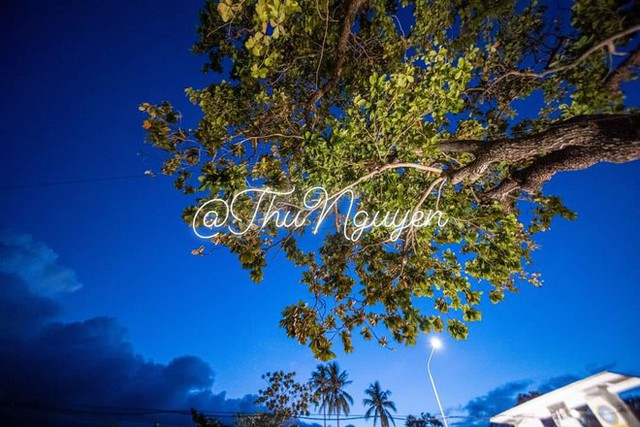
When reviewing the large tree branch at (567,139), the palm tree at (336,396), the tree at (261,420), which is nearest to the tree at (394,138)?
the large tree branch at (567,139)

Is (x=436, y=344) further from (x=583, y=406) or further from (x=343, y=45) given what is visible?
(x=343, y=45)

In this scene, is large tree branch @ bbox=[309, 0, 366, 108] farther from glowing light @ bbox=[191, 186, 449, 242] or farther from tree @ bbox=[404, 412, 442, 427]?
tree @ bbox=[404, 412, 442, 427]

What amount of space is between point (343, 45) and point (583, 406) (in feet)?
25.7

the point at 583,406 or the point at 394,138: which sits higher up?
the point at 394,138

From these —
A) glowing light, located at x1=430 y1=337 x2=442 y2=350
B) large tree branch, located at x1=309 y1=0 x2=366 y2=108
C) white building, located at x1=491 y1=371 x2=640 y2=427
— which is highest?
large tree branch, located at x1=309 y1=0 x2=366 y2=108

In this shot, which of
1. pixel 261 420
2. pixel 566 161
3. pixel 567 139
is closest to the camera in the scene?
pixel 567 139

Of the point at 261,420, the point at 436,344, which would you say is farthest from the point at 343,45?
the point at 261,420

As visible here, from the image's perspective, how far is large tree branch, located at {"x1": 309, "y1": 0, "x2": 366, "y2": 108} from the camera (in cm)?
468

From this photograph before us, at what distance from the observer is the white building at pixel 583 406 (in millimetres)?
4664

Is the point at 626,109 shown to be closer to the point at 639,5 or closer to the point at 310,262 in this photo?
the point at 639,5

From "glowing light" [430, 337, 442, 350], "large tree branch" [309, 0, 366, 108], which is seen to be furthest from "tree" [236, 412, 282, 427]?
"large tree branch" [309, 0, 366, 108]

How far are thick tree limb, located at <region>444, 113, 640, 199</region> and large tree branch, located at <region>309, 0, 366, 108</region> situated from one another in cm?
237

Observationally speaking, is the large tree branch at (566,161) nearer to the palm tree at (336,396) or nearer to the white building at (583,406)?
the white building at (583,406)

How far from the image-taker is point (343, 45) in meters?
4.98
